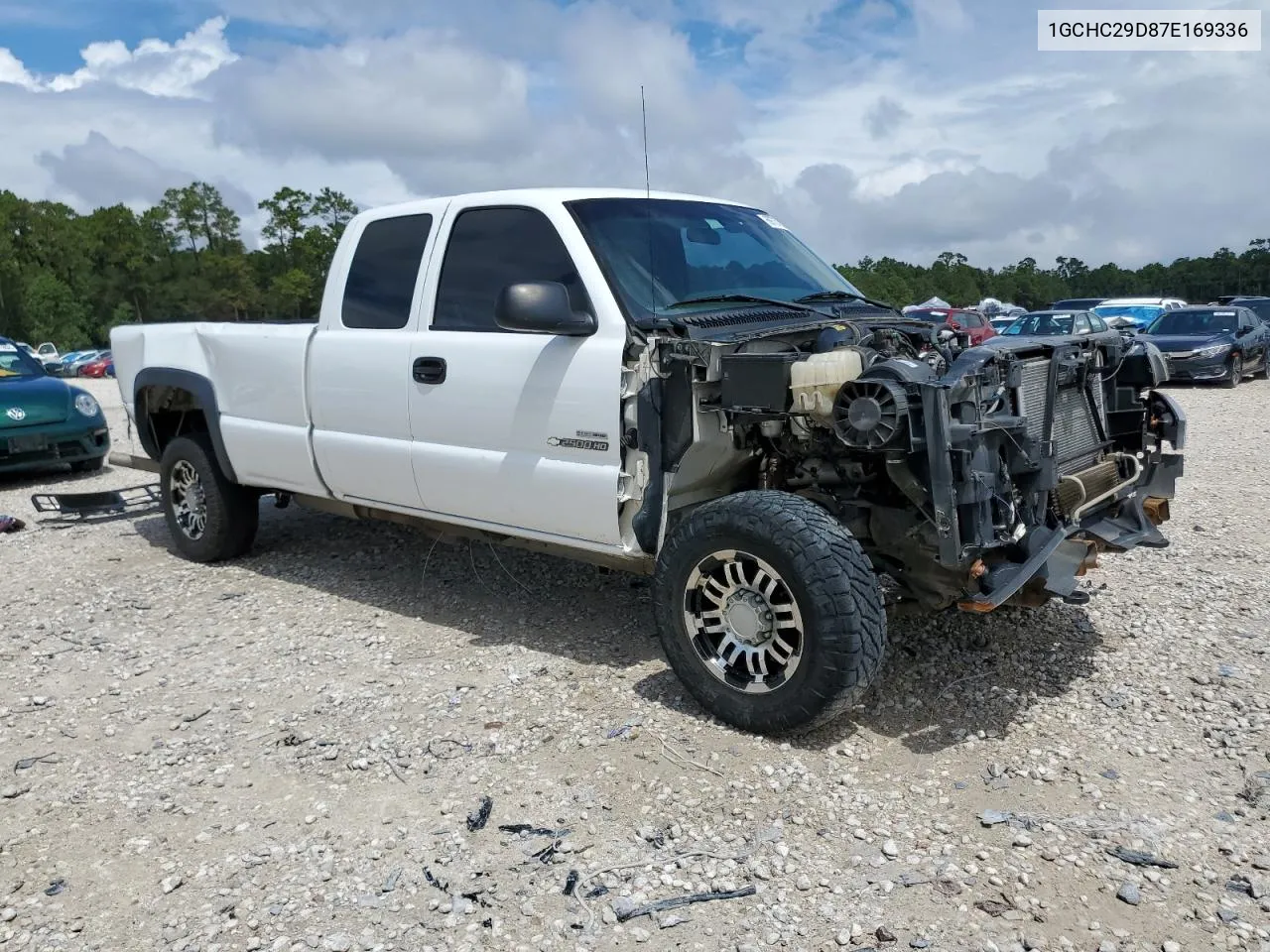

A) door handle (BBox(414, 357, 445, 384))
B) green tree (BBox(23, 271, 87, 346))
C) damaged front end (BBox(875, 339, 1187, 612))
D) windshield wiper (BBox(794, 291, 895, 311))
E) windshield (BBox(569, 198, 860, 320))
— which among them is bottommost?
damaged front end (BBox(875, 339, 1187, 612))

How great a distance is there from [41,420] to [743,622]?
8.51 meters

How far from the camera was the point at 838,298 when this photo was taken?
465cm

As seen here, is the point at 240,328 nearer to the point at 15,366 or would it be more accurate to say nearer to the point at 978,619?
the point at 978,619

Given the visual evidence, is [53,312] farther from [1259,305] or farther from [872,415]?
[872,415]

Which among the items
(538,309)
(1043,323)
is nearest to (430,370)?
(538,309)

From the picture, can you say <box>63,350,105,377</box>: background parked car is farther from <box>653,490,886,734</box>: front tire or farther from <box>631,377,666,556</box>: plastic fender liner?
<box>653,490,886,734</box>: front tire

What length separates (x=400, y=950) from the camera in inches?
103

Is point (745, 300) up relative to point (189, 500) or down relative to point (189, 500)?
up

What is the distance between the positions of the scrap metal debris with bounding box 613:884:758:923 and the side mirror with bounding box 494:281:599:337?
7.01ft

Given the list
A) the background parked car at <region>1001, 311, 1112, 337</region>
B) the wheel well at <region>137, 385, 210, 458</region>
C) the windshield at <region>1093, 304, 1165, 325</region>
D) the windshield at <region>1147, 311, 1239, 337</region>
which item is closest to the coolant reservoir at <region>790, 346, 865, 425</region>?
the wheel well at <region>137, 385, 210, 458</region>

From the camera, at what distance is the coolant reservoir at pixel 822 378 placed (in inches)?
137

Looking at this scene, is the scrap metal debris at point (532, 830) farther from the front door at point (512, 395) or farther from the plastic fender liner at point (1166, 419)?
the plastic fender liner at point (1166, 419)

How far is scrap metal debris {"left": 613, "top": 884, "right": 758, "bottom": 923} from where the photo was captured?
8.98 ft

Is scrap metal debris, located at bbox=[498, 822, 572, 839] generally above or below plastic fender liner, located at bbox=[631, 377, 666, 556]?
below
